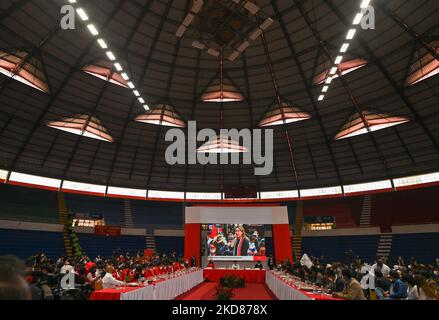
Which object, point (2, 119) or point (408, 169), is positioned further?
point (408, 169)

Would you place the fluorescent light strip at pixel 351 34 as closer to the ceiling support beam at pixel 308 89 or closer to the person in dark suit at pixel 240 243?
the ceiling support beam at pixel 308 89

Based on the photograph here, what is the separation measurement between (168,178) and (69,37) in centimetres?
1947

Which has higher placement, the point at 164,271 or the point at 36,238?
the point at 36,238

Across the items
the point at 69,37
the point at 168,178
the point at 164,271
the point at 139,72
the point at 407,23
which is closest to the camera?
the point at 164,271

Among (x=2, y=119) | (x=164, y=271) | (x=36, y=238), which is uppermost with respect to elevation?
(x=2, y=119)

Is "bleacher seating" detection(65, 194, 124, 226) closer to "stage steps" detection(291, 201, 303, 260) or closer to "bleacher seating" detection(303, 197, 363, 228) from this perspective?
"stage steps" detection(291, 201, 303, 260)

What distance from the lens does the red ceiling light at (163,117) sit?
3020cm

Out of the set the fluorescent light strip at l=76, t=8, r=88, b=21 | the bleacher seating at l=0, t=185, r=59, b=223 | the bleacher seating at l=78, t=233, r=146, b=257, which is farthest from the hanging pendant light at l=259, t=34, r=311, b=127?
the bleacher seating at l=0, t=185, r=59, b=223

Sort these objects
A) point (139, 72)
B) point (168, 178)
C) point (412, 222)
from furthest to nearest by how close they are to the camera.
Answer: point (168, 178) → point (412, 222) → point (139, 72)

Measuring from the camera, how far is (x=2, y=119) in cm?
2623

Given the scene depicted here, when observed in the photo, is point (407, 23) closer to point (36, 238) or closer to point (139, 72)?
point (139, 72)

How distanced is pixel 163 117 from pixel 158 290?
70.2ft

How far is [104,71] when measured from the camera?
2539 centimetres
